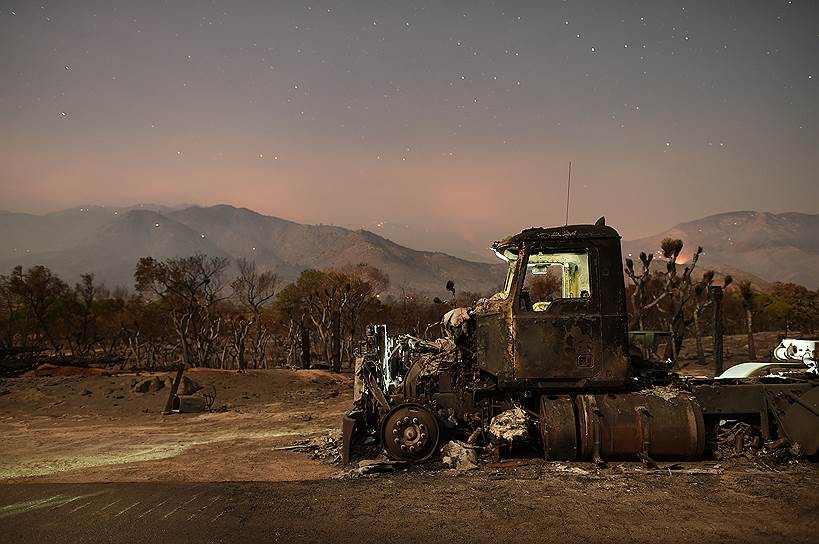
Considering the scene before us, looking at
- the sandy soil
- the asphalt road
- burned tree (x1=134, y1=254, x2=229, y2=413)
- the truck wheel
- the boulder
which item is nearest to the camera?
the asphalt road

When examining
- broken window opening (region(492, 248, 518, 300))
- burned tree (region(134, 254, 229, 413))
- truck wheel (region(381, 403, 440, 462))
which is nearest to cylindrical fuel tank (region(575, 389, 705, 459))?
broken window opening (region(492, 248, 518, 300))

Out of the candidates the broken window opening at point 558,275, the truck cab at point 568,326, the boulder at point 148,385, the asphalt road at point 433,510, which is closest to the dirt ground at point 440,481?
the asphalt road at point 433,510

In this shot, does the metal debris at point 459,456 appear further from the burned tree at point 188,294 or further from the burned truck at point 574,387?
the burned tree at point 188,294

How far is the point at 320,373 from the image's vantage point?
1046 inches

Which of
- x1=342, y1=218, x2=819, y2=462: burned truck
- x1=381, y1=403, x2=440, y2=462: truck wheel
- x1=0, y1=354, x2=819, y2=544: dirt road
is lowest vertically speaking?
x1=0, y1=354, x2=819, y2=544: dirt road

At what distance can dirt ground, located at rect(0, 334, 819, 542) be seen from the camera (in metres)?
5.41

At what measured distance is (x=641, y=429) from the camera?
23.6 feet

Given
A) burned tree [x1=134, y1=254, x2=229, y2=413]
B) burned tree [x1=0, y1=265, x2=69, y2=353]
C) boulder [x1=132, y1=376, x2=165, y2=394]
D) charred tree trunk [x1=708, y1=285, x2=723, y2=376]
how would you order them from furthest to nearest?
burned tree [x1=0, y1=265, x2=69, y2=353] → burned tree [x1=134, y1=254, x2=229, y2=413] → boulder [x1=132, y1=376, x2=165, y2=394] → charred tree trunk [x1=708, y1=285, x2=723, y2=376]

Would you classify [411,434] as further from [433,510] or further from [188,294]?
[188,294]

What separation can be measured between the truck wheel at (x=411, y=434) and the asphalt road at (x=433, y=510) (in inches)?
25.0

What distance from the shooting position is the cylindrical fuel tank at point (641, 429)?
7184 millimetres

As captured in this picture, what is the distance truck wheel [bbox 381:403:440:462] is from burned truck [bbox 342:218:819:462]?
15 mm

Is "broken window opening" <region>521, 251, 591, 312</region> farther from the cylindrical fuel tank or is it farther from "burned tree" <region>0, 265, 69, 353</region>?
"burned tree" <region>0, 265, 69, 353</region>

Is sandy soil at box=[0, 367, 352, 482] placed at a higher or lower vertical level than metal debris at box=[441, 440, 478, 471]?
lower
